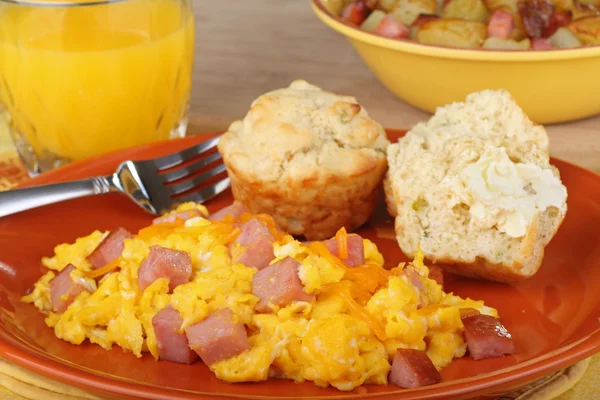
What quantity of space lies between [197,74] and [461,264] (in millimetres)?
2114

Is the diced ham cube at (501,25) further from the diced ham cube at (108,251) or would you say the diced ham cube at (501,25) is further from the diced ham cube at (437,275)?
the diced ham cube at (108,251)

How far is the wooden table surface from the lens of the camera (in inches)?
136

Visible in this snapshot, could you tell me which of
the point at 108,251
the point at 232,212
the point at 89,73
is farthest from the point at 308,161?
the point at 89,73

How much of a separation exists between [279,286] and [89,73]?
133cm

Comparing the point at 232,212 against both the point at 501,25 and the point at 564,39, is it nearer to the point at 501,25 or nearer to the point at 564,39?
the point at 501,25

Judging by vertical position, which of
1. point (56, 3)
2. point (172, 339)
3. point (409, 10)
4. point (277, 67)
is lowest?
point (277, 67)

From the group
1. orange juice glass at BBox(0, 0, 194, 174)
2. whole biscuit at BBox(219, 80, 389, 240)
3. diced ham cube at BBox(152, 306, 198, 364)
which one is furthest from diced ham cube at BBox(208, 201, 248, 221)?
orange juice glass at BBox(0, 0, 194, 174)

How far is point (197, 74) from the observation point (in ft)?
13.4

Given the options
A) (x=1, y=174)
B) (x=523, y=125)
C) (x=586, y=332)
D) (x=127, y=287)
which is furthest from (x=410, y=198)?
(x=1, y=174)

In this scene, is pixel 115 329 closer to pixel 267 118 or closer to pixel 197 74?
pixel 267 118

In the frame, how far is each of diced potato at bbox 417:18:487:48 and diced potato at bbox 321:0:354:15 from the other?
1.56 feet

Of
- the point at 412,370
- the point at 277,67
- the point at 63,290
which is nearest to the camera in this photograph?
the point at 412,370

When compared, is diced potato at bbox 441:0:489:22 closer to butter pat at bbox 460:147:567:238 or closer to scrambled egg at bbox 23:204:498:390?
butter pat at bbox 460:147:567:238

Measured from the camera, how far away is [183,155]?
2902mm
